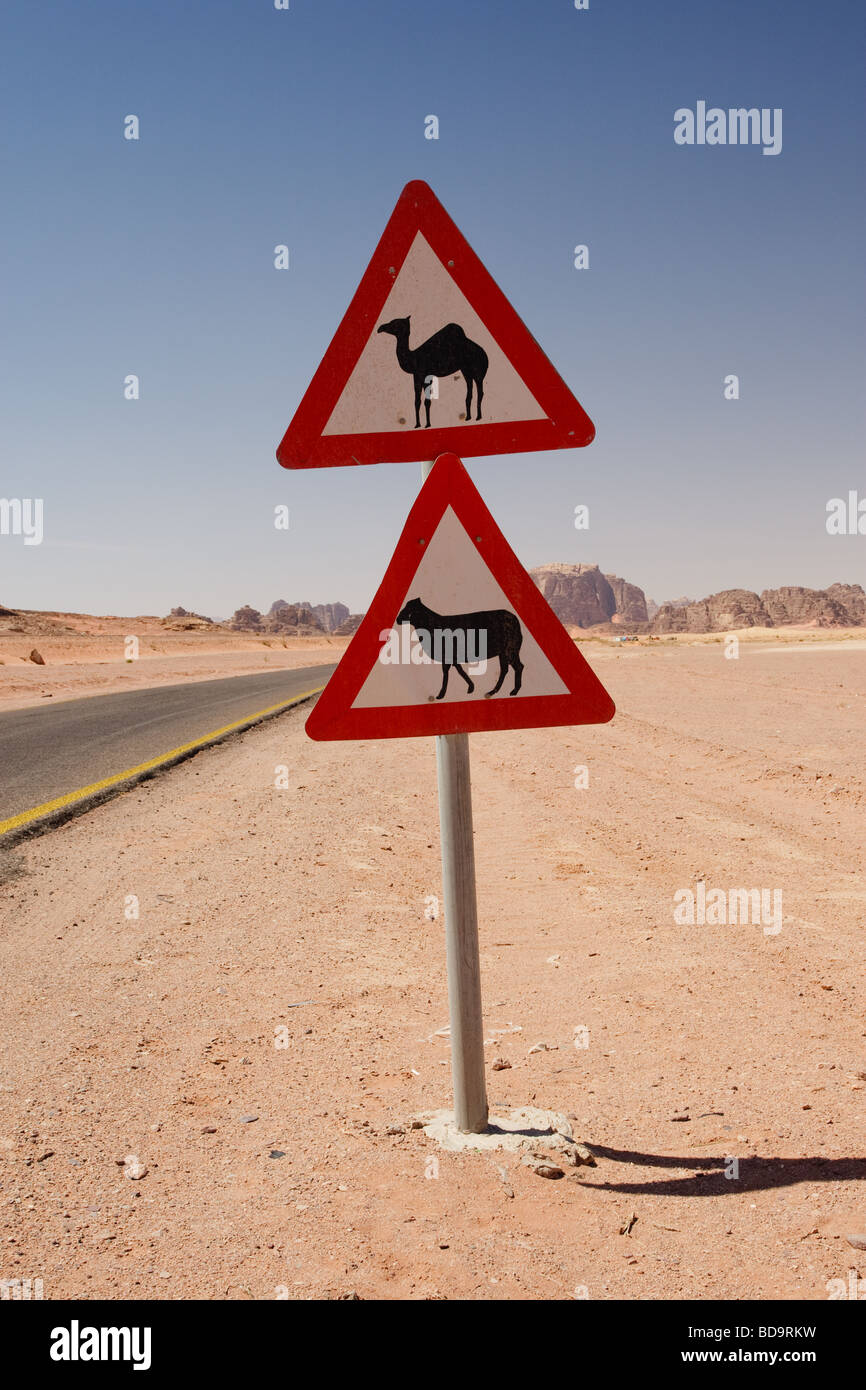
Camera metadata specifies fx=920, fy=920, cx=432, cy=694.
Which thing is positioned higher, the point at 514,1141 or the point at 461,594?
the point at 461,594

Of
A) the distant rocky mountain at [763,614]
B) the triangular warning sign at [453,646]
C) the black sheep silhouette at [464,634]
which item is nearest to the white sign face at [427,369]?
the triangular warning sign at [453,646]

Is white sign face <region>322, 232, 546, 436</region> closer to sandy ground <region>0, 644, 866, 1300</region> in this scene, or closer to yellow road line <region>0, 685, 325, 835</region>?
sandy ground <region>0, 644, 866, 1300</region>

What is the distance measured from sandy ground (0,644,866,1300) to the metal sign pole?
183 mm

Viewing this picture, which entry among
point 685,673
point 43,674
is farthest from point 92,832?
point 43,674

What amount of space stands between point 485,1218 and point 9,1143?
1.36 metres

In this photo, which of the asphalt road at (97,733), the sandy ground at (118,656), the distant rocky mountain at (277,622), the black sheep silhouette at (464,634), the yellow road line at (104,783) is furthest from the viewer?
the distant rocky mountain at (277,622)

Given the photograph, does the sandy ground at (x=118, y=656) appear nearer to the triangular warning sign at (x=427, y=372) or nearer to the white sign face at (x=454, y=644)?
the triangular warning sign at (x=427, y=372)

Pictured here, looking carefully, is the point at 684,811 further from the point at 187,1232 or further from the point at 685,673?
the point at 685,673

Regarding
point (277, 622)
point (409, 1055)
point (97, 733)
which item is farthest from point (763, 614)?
point (409, 1055)

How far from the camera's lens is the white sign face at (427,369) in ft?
7.84

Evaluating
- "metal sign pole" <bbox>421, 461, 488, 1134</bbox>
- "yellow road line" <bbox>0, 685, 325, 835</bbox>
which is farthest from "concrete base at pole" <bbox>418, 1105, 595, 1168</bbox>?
"yellow road line" <bbox>0, 685, 325, 835</bbox>

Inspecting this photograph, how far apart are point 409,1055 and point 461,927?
101 centimetres
